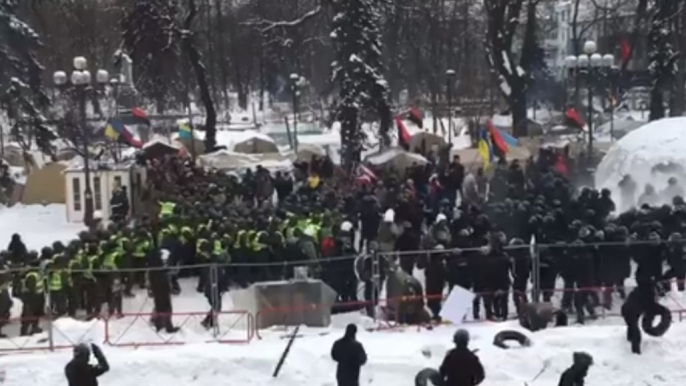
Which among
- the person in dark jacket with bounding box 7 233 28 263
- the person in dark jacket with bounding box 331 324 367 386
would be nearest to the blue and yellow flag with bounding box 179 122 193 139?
the person in dark jacket with bounding box 7 233 28 263

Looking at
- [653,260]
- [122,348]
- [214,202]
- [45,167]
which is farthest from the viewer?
[45,167]

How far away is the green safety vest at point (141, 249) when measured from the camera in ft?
57.3

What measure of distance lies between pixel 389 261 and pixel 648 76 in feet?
105

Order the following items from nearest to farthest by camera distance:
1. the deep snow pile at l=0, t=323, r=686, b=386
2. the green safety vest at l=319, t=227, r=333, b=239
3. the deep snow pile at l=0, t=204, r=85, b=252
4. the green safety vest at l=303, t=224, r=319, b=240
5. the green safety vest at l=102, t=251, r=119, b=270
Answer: the deep snow pile at l=0, t=323, r=686, b=386, the green safety vest at l=102, t=251, r=119, b=270, the green safety vest at l=303, t=224, r=319, b=240, the green safety vest at l=319, t=227, r=333, b=239, the deep snow pile at l=0, t=204, r=85, b=252

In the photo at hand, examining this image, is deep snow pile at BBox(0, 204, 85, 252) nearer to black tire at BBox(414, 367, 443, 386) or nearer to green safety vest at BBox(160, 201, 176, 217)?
green safety vest at BBox(160, 201, 176, 217)

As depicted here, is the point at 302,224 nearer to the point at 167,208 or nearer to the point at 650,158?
the point at 167,208

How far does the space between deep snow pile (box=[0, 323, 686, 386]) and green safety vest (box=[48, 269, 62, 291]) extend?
6.08 feet

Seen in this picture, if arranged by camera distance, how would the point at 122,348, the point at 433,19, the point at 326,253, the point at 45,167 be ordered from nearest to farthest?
the point at 122,348 → the point at 326,253 → the point at 45,167 → the point at 433,19

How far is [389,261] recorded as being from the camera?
55.6ft

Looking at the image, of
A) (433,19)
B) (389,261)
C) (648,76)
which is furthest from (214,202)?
(433,19)

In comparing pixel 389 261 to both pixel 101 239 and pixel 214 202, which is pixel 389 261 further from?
pixel 214 202

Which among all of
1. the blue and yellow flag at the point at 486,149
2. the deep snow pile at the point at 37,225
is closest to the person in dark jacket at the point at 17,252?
the deep snow pile at the point at 37,225

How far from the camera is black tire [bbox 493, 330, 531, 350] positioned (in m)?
14.4

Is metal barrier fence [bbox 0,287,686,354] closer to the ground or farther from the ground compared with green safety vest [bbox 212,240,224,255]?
closer to the ground
